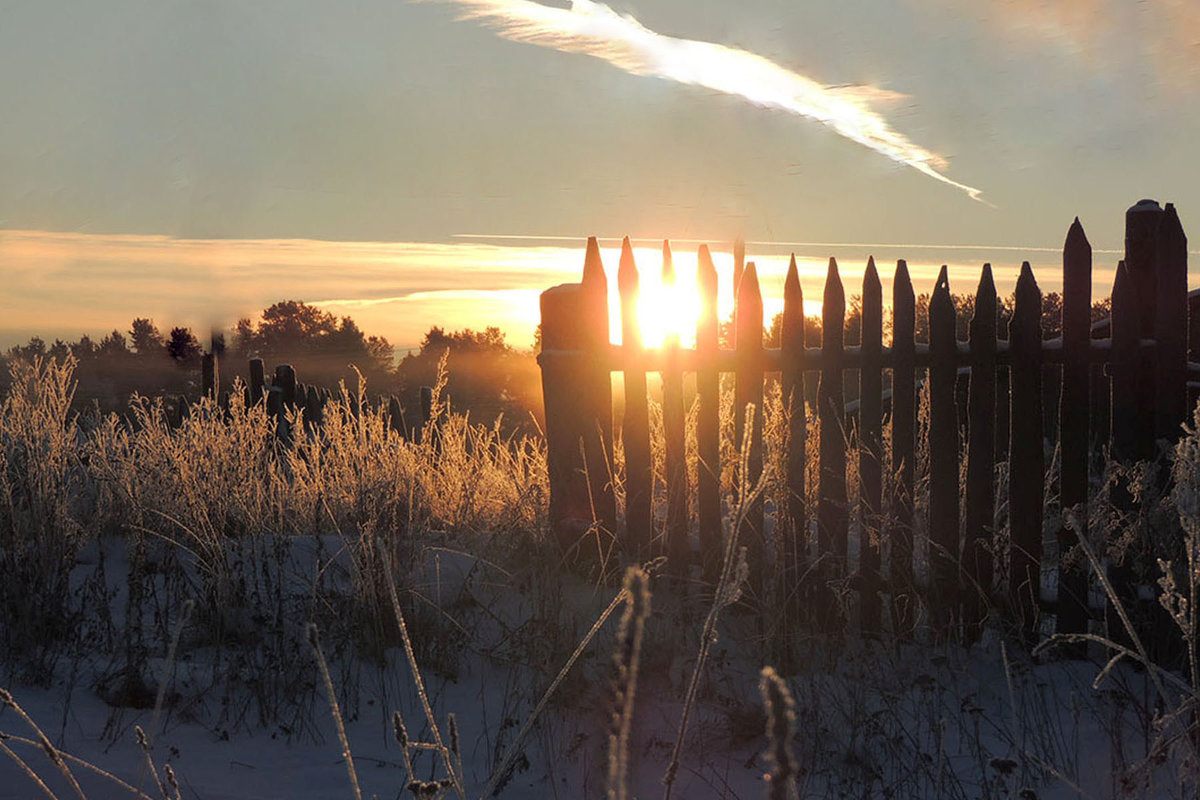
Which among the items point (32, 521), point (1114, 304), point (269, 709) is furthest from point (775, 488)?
point (32, 521)

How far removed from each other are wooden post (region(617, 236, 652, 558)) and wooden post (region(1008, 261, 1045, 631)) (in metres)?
1.85

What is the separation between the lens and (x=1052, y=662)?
4.84m

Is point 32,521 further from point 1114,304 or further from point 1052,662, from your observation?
point 1114,304

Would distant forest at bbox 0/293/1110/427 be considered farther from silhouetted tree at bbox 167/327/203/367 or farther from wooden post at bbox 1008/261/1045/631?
wooden post at bbox 1008/261/1045/631

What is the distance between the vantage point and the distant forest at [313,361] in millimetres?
32594

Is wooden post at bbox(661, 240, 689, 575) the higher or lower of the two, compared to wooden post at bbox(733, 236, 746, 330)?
lower

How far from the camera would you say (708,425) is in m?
5.07

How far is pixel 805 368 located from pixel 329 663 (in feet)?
8.96

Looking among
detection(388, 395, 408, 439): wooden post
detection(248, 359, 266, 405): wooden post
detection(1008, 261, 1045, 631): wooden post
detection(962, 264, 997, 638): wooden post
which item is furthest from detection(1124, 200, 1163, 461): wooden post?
detection(248, 359, 266, 405): wooden post

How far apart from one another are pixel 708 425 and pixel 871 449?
0.83m

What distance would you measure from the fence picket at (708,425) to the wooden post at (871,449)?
72 centimetres

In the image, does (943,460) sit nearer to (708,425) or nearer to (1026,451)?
(1026,451)

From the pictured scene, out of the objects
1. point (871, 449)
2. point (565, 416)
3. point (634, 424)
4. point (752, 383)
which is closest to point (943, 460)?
point (871, 449)

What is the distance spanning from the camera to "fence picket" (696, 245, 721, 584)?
5.07 metres
